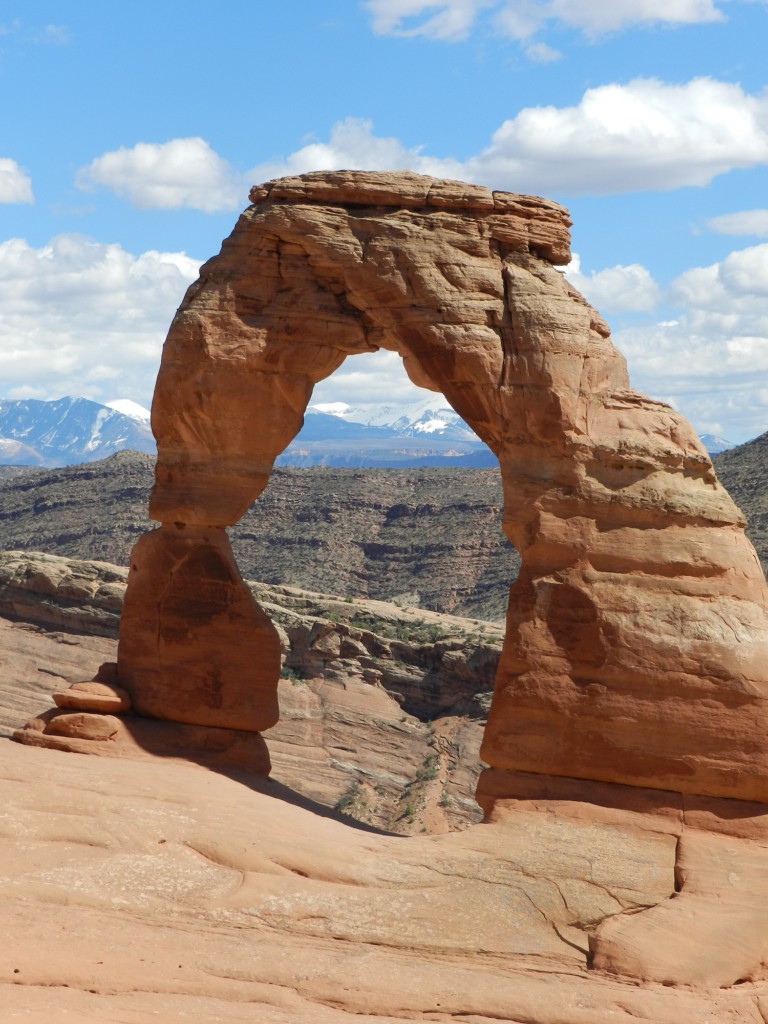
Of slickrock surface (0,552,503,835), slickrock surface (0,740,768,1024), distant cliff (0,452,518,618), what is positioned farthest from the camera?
distant cliff (0,452,518,618)

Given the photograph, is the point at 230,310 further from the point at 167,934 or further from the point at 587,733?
the point at 167,934

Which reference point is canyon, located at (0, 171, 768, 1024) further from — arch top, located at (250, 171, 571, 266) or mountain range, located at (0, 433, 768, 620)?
mountain range, located at (0, 433, 768, 620)

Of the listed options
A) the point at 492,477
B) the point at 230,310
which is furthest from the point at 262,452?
the point at 492,477

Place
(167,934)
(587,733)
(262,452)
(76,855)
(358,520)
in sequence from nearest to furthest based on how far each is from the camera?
(167,934)
(76,855)
(587,733)
(262,452)
(358,520)

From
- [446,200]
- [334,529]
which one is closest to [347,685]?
[446,200]

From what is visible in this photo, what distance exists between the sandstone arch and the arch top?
3 centimetres

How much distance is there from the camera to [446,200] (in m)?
18.0

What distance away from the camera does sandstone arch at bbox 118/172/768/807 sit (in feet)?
53.1

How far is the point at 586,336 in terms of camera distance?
691 inches

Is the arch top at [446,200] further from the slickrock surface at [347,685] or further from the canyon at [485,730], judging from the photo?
the slickrock surface at [347,685]

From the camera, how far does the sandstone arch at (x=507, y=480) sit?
53.1ft

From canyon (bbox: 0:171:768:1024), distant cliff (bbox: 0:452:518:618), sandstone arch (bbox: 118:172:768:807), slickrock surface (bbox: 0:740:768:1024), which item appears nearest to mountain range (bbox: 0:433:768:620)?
distant cliff (bbox: 0:452:518:618)

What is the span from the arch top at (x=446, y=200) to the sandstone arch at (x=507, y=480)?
0.11 ft

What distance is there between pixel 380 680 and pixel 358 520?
2690cm
